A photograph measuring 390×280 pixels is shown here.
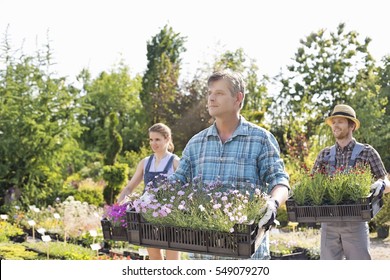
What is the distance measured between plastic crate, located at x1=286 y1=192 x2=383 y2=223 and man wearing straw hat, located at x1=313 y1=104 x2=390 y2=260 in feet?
0.48

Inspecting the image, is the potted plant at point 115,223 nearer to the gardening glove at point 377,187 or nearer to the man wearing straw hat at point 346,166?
the man wearing straw hat at point 346,166

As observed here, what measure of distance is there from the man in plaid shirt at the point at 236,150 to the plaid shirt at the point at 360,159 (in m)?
1.57

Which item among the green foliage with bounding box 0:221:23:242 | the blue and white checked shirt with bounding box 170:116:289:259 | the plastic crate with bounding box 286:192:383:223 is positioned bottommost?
the green foliage with bounding box 0:221:23:242

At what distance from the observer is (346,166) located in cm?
425

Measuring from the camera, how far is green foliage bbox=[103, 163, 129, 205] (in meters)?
12.1

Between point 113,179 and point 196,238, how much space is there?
9.50 m

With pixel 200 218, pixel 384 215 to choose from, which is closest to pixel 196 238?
pixel 200 218

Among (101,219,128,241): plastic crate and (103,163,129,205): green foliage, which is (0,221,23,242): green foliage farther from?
(101,219,128,241): plastic crate

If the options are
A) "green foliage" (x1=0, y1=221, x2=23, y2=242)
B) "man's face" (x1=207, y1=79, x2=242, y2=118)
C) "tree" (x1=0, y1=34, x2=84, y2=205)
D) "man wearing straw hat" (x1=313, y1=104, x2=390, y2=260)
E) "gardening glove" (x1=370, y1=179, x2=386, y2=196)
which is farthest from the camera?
"tree" (x1=0, y1=34, x2=84, y2=205)

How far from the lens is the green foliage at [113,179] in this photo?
12148mm

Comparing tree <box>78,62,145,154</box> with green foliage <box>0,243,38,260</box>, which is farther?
tree <box>78,62,145,154</box>

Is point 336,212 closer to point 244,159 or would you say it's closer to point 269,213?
point 244,159

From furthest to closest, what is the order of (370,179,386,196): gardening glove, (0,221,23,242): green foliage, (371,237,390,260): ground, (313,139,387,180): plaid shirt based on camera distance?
1. (371,237,390,260): ground
2. (0,221,23,242): green foliage
3. (313,139,387,180): plaid shirt
4. (370,179,386,196): gardening glove

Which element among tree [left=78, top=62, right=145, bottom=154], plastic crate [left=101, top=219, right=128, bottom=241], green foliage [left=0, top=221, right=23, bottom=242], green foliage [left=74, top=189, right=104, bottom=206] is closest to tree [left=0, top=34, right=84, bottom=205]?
green foliage [left=74, top=189, right=104, bottom=206]
